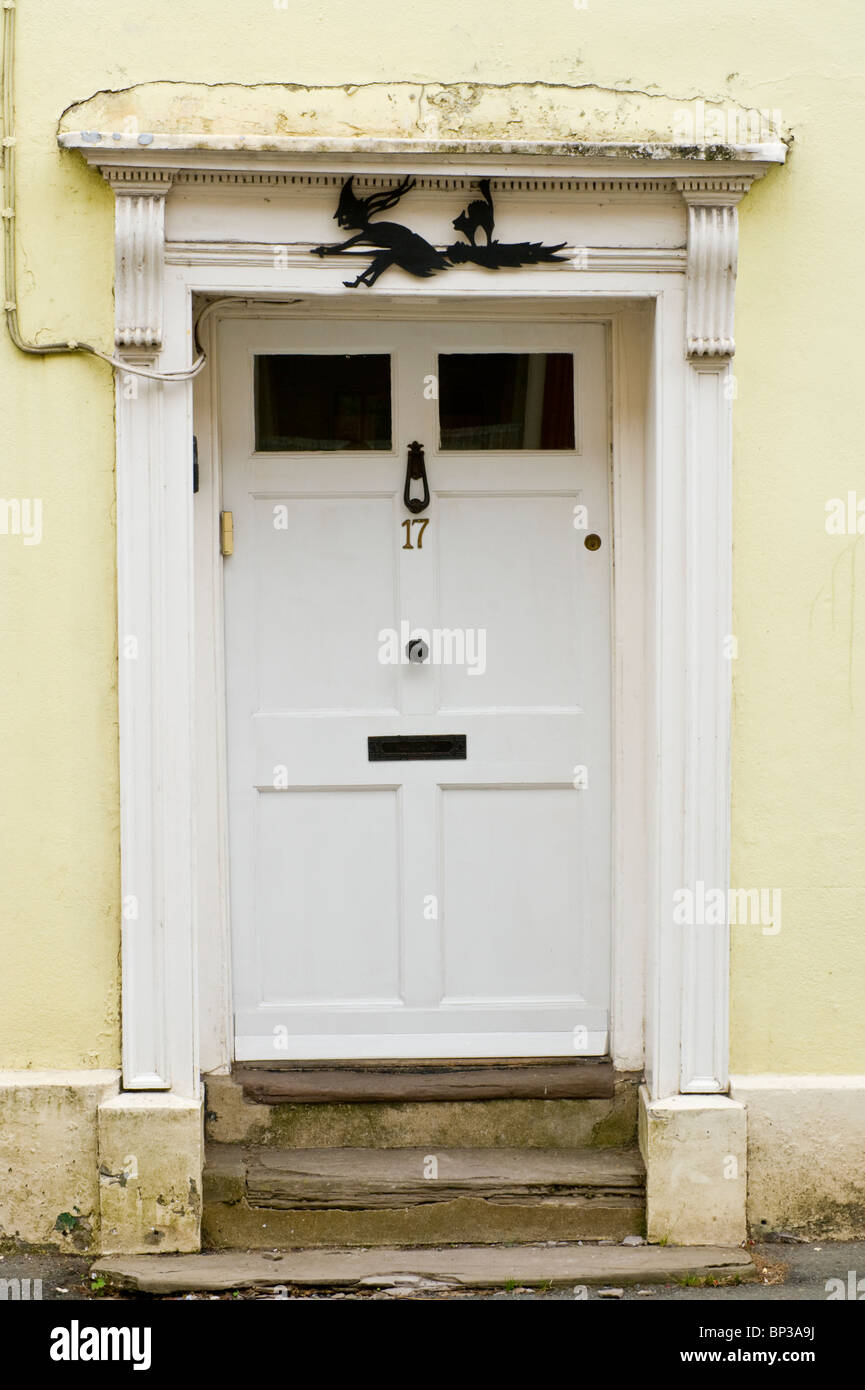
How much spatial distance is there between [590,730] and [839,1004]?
3.61ft

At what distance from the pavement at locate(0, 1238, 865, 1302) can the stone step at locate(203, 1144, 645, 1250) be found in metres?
0.17

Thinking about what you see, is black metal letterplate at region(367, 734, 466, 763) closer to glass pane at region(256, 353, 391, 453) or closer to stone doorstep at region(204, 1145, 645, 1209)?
glass pane at region(256, 353, 391, 453)

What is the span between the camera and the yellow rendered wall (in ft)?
11.8

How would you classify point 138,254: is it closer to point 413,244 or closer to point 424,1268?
point 413,244

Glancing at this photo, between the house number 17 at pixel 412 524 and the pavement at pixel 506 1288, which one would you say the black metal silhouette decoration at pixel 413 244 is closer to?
the house number 17 at pixel 412 524

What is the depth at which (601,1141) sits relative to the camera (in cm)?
405

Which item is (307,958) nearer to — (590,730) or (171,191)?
(590,730)

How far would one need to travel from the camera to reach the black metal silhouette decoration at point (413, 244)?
3.64 m

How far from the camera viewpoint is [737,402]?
3.74 meters

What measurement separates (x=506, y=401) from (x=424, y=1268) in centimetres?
258
